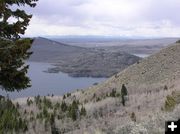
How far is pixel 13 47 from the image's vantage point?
18.6m

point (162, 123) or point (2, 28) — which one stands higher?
point (2, 28)

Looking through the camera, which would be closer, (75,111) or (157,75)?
(75,111)

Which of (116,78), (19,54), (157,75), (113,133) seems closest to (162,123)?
(113,133)

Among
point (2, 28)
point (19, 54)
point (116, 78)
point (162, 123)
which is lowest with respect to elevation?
point (116, 78)

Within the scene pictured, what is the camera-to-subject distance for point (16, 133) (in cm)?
1659

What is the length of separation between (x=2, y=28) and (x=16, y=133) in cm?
519

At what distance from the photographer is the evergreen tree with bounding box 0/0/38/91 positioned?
1870cm

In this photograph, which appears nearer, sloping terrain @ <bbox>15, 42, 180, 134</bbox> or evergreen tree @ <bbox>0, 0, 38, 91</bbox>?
sloping terrain @ <bbox>15, 42, 180, 134</bbox>

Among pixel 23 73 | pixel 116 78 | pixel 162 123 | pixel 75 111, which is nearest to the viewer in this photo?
pixel 162 123

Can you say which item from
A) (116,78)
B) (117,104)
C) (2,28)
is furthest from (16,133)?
(116,78)

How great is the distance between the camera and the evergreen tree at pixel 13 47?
18703mm

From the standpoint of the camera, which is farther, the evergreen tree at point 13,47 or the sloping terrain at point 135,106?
the evergreen tree at point 13,47

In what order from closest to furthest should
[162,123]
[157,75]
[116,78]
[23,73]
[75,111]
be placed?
1. [162,123]
2. [23,73]
3. [75,111]
4. [157,75]
5. [116,78]

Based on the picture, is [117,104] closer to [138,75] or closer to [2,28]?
[2,28]
